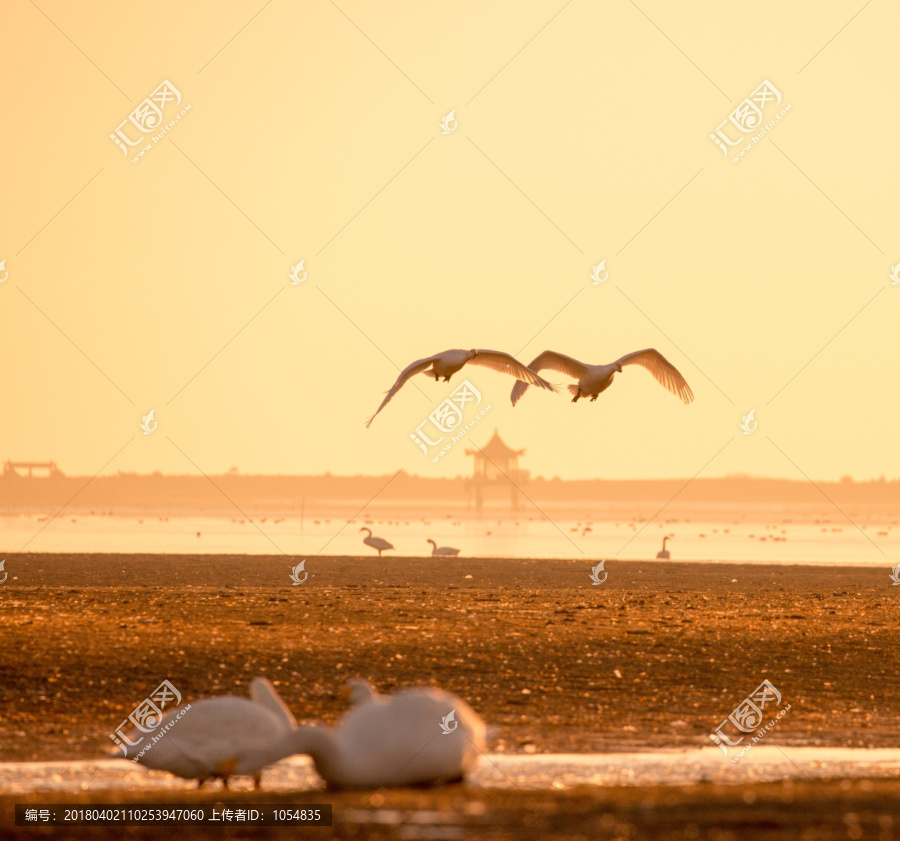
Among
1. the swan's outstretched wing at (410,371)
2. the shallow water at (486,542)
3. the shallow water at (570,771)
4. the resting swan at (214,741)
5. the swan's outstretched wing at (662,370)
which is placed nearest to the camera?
the resting swan at (214,741)

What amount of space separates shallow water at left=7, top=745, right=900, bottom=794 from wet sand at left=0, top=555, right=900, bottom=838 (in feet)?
1.92

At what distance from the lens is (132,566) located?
110ft

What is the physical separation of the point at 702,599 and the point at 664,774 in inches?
582

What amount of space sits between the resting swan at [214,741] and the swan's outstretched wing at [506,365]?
27.3ft

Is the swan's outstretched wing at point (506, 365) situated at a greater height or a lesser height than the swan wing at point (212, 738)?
greater

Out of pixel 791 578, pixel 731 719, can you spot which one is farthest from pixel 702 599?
pixel 731 719

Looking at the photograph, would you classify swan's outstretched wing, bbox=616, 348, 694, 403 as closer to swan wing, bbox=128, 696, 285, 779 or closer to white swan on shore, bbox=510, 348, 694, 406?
white swan on shore, bbox=510, 348, 694, 406

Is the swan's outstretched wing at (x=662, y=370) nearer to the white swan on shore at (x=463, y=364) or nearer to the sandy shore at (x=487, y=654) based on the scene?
the white swan on shore at (x=463, y=364)

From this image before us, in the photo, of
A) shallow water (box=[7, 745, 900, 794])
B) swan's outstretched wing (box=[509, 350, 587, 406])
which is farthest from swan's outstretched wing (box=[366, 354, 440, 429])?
shallow water (box=[7, 745, 900, 794])

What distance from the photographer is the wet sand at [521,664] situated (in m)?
9.56

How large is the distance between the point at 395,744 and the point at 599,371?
10070 millimetres

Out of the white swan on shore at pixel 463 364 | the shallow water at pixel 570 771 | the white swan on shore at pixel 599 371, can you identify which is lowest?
the shallow water at pixel 570 771

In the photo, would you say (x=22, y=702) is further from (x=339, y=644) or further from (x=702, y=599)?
(x=702, y=599)
